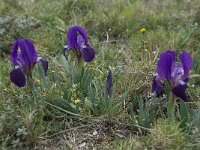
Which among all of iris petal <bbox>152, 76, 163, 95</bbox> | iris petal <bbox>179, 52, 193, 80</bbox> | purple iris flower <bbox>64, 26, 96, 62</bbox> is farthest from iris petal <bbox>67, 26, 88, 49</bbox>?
iris petal <bbox>179, 52, 193, 80</bbox>

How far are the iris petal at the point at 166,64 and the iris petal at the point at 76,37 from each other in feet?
2.00

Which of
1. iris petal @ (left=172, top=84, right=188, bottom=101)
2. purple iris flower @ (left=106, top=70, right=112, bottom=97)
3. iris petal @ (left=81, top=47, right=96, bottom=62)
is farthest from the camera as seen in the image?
iris petal @ (left=81, top=47, right=96, bottom=62)

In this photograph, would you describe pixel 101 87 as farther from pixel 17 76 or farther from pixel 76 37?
pixel 17 76

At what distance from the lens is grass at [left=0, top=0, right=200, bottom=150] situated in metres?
2.28

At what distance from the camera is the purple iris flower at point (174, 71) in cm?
215

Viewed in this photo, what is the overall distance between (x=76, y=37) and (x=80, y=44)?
0.07 metres

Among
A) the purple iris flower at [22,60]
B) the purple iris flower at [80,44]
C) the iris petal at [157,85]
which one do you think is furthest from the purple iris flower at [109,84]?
the purple iris flower at [22,60]

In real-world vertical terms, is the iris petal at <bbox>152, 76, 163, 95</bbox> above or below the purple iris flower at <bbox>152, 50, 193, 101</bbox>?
below

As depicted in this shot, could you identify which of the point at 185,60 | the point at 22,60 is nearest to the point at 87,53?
the point at 22,60

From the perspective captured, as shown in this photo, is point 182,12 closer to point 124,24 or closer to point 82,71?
point 124,24

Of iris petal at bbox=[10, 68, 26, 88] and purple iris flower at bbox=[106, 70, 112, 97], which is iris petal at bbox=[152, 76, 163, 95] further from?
iris petal at bbox=[10, 68, 26, 88]

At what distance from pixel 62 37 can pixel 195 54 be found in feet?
4.09

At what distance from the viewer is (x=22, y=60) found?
7.82ft

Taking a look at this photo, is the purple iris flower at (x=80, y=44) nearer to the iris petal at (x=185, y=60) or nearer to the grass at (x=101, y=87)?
the grass at (x=101, y=87)
